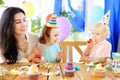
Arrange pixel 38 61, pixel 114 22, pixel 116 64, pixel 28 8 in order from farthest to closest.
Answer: pixel 28 8 → pixel 114 22 → pixel 38 61 → pixel 116 64

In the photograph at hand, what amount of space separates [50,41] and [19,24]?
0.35 m

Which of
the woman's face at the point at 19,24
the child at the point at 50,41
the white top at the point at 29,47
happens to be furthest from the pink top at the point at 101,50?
the woman's face at the point at 19,24

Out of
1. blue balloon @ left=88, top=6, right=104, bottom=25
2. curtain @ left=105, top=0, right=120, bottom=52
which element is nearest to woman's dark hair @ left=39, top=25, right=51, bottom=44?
curtain @ left=105, top=0, right=120, bottom=52

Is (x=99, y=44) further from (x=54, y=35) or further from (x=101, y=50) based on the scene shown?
(x=54, y=35)

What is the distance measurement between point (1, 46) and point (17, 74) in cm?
62

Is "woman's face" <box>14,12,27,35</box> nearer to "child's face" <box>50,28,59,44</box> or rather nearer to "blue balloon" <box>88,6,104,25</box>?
"child's face" <box>50,28,59,44</box>

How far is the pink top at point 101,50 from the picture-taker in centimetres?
221

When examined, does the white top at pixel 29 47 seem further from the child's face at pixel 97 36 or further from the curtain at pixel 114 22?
the curtain at pixel 114 22

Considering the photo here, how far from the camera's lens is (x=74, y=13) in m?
3.79

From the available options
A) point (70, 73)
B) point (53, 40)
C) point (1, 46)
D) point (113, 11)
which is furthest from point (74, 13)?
point (70, 73)

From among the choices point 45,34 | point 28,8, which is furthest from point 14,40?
point 28,8

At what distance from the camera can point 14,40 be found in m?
2.11

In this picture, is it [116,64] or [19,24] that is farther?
[19,24]

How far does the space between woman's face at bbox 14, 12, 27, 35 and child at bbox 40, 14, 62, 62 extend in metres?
0.22
